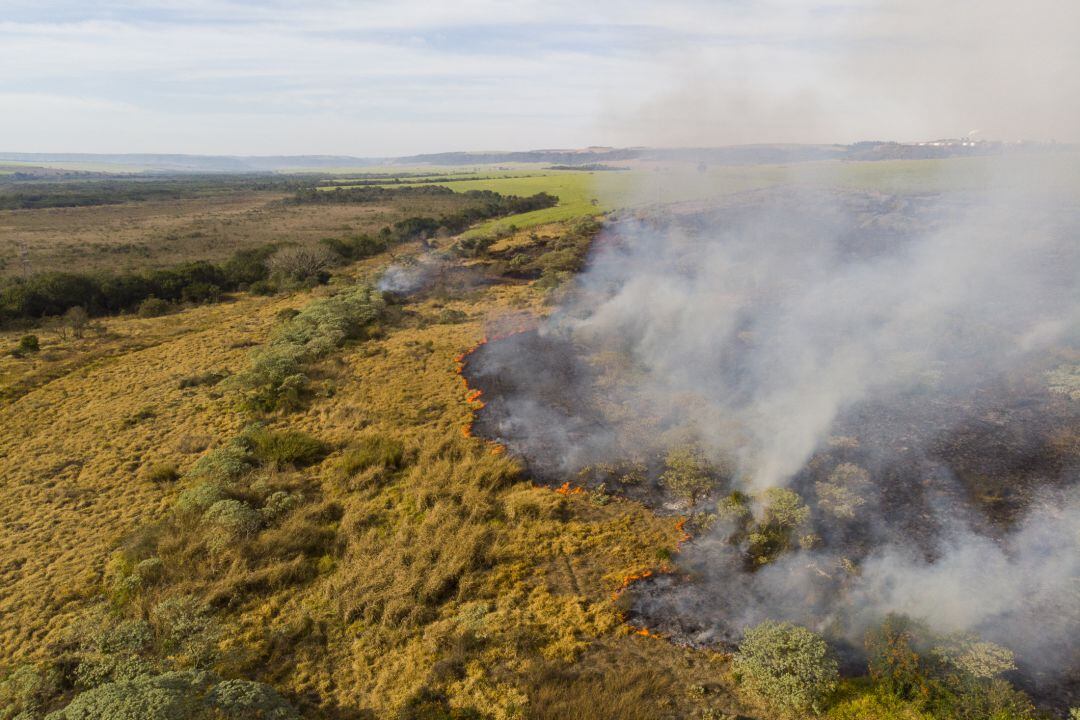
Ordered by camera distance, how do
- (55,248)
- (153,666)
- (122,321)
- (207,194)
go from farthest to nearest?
(207,194) → (55,248) → (122,321) → (153,666)

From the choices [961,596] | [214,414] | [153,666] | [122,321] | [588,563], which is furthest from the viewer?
[122,321]

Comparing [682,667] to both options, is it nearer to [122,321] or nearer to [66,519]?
[66,519]

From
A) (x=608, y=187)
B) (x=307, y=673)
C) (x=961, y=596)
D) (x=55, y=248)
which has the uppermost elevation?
(x=608, y=187)

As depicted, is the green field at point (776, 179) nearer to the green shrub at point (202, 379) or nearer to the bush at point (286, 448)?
the bush at point (286, 448)

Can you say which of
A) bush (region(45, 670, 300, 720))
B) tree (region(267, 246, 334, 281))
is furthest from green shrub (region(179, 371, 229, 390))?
tree (region(267, 246, 334, 281))

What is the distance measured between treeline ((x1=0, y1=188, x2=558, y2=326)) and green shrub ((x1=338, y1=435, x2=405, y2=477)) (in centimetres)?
3460

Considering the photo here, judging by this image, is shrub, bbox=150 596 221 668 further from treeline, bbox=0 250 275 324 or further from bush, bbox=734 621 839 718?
treeline, bbox=0 250 275 324

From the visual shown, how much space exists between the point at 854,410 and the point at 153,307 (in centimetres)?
5193

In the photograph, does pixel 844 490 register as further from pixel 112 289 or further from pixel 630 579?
pixel 112 289

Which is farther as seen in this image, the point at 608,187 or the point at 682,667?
the point at 608,187

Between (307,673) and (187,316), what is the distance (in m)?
41.6

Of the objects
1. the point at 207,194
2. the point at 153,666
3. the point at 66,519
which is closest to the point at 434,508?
the point at 153,666

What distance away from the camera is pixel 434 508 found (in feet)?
60.4

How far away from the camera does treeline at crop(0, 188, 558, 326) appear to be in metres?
42.8
